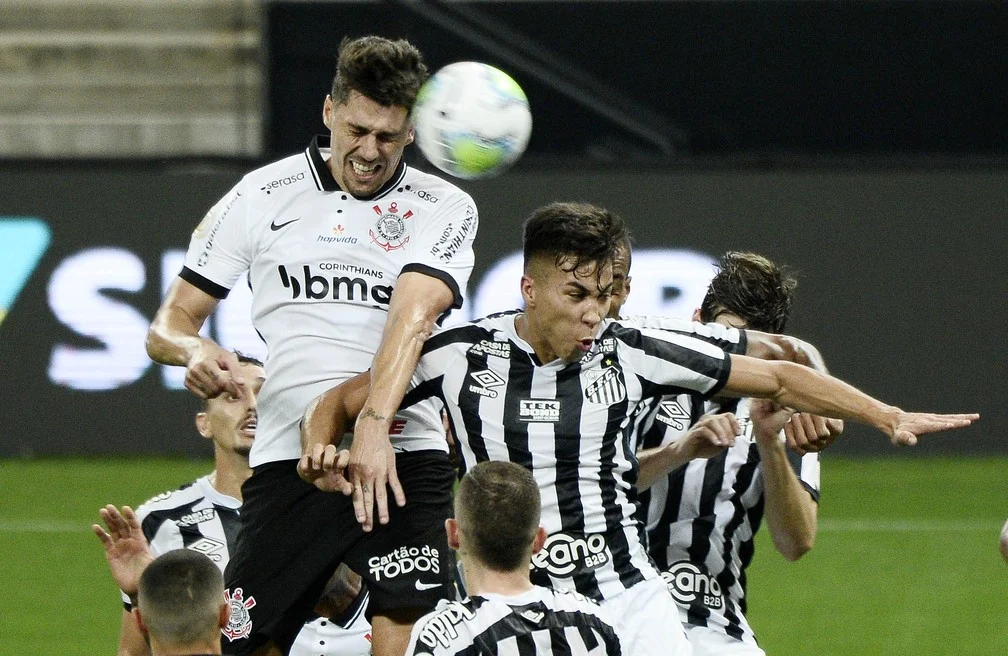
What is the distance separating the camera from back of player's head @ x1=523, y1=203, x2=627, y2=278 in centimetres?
434

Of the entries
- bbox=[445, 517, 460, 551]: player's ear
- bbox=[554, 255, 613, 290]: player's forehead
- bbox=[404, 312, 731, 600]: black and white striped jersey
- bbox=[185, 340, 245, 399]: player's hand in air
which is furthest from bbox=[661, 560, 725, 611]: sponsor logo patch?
bbox=[185, 340, 245, 399]: player's hand in air

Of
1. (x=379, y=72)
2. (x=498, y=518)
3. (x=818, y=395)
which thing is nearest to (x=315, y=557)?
(x=498, y=518)

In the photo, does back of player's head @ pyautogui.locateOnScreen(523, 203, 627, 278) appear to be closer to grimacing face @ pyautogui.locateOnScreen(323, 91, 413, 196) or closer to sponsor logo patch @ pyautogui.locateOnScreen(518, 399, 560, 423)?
sponsor logo patch @ pyautogui.locateOnScreen(518, 399, 560, 423)

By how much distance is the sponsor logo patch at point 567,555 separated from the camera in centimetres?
437

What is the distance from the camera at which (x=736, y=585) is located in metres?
5.07

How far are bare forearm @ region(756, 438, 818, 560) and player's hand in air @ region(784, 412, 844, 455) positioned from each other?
8.4 inches

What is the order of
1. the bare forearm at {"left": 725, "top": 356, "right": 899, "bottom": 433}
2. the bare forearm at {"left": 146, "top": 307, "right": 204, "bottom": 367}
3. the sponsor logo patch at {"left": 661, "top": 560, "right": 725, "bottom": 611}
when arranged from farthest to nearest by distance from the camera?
1. the sponsor logo patch at {"left": 661, "top": 560, "right": 725, "bottom": 611}
2. the bare forearm at {"left": 146, "top": 307, "right": 204, "bottom": 367}
3. the bare forearm at {"left": 725, "top": 356, "right": 899, "bottom": 433}

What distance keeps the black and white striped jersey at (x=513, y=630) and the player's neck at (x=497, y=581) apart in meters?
0.01

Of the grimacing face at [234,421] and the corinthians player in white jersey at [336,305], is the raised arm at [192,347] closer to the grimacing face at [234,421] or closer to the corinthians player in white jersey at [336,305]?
the corinthians player in white jersey at [336,305]

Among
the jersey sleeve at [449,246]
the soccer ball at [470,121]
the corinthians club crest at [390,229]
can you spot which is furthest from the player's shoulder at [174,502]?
the soccer ball at [470,121]

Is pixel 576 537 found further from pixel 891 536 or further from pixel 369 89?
pixel 891 536

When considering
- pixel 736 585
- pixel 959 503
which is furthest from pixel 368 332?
pixel 959 503

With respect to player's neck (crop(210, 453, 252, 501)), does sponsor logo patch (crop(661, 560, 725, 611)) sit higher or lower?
lower

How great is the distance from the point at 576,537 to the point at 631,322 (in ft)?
2.40
